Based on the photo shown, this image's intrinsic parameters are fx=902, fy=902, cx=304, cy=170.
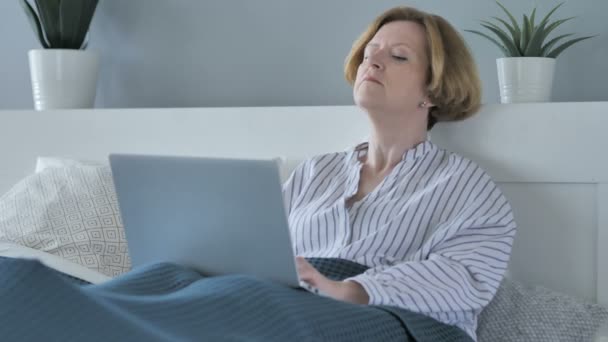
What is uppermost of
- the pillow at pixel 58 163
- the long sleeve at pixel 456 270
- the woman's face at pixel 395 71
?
the woman's face at pixel 395 71

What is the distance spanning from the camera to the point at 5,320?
3.52ft

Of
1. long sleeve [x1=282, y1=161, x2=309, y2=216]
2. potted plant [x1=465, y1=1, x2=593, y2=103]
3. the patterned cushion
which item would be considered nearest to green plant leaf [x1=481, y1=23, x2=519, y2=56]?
potted plant [x1=465, y1=1, x2=593, y2=103]

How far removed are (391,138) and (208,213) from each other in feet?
2.21

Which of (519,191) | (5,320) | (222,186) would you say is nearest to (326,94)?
(519,191)

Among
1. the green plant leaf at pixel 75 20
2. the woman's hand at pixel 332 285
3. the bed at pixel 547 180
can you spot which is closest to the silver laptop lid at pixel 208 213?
the woman's hand at pixel 332 285

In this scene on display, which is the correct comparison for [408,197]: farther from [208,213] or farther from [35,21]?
[35,21]

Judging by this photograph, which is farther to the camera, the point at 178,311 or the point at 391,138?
the point at 391,138

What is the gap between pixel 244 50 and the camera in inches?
105

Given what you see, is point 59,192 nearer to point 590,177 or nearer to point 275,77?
point 275,77

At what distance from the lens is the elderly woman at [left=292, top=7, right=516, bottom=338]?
1.67 m

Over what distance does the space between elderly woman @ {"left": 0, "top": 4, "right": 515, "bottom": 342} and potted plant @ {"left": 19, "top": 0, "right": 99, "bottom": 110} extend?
894mm

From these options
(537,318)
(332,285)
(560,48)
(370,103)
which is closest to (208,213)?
(332,285)

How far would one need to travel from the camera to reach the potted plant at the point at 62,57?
2604mm

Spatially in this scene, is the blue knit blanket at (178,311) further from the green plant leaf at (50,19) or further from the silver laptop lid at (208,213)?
the green plant leaf at (50,19)
